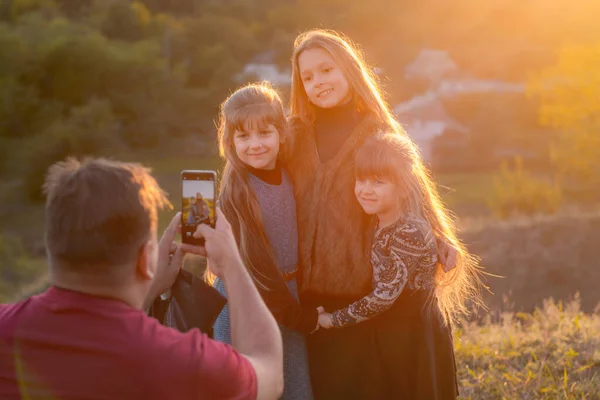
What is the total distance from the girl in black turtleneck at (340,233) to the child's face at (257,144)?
0.56 ft

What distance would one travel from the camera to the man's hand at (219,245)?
5.84 feet

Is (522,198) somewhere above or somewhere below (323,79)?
above

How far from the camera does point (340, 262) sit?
252 cm

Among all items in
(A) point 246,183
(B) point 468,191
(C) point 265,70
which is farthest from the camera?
(C) point 265,70

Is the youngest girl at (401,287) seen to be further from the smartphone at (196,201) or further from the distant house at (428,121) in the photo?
the distant house at (428,121)

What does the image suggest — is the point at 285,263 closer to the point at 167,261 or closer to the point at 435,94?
the point at 167,261

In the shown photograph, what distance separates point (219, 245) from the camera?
183 cm

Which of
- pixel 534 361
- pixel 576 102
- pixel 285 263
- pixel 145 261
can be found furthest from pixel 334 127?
pixel 576 102

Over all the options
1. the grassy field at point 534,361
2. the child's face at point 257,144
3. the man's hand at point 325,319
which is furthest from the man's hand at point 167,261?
the grassy field at point 534,361

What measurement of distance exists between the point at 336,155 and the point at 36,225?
106ft

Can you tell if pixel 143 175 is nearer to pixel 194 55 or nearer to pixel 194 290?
pixel 194 290

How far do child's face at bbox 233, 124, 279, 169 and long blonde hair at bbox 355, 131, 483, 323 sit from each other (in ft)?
1.11

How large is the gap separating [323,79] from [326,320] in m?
0.98

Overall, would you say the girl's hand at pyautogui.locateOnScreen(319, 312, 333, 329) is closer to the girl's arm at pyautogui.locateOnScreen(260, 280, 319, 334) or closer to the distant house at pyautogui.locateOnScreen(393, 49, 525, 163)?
the girl's arm at pyautogui.locateOnScreen(260, 280, 319, 334)
